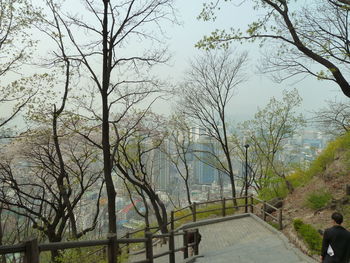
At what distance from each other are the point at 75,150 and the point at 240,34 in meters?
12.5

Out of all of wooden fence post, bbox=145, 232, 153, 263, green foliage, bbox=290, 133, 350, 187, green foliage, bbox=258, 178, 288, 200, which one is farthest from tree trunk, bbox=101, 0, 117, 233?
green foliage, bbox=258, 178, 288, 200

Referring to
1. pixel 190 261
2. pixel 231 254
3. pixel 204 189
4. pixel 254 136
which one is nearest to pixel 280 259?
pixel 231 254

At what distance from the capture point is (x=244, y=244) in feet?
29.3

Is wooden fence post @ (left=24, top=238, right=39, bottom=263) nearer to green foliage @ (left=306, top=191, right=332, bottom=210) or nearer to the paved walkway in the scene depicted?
the paved walkway

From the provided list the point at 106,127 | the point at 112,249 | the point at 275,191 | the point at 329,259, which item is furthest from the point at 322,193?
the point at 112,249

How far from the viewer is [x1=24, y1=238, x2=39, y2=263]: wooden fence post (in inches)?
108

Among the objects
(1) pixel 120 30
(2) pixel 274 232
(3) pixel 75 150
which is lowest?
(2) pixel 274 232

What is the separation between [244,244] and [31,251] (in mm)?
7662

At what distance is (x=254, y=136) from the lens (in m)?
27.6

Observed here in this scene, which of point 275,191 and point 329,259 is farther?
point 275,191

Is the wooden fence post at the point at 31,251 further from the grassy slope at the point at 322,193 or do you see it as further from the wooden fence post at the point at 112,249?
the grassy slope at the point at 322,193

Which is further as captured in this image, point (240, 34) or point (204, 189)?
point (204, 189)

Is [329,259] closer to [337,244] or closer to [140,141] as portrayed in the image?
[337,244]

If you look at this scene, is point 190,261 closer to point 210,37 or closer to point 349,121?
point 210,37
